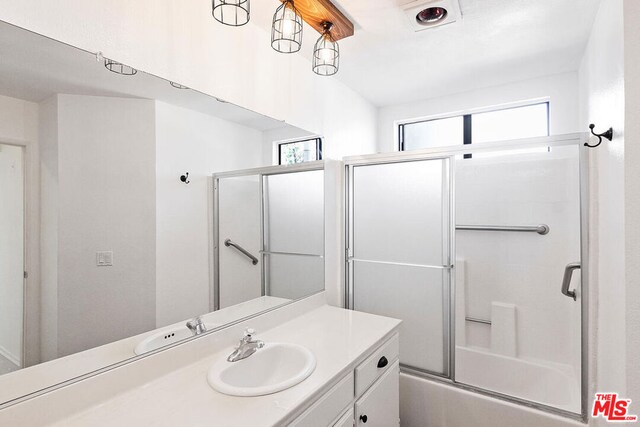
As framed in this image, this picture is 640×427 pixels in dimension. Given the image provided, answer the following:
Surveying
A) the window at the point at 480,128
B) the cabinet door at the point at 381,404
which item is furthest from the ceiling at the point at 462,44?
the cabinet door at the point at 381,404

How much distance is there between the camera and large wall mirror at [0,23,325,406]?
0.88m

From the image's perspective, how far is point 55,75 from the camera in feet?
3.08

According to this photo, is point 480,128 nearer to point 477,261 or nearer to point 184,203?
point 477,261

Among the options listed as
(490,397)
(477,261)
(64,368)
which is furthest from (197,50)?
(490,397)

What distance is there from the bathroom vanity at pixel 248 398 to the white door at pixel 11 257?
0.49ft

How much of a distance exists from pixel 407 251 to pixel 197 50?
5.33 ft

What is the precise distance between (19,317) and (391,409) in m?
1.60

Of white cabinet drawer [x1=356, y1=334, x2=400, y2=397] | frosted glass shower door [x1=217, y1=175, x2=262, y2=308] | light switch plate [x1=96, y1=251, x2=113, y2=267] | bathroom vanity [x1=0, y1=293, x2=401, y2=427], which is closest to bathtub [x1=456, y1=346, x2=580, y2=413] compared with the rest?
white cabinet drawer [x1=356, y1=334, x2=400, y2=397]

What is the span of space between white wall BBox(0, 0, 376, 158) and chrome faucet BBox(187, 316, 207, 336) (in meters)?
0.99

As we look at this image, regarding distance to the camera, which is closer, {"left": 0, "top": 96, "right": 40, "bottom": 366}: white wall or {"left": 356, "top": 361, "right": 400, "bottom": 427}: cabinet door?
{"left": 0, "top": 96, "right": 40, "bottom": 366}: white wall

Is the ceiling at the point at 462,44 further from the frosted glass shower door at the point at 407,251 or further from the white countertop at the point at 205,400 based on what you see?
the white countertop at the point at 205,400

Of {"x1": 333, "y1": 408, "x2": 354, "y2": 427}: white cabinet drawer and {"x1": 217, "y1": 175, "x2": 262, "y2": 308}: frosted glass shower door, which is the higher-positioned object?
{"x1": 217, "y1": 175, "x2": 262, "y2": 308}: frosted glass shower door

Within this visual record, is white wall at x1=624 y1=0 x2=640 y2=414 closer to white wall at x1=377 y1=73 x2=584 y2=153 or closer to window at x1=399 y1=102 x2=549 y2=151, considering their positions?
white wall at x1=377 y1=73 x2=584 y2=153

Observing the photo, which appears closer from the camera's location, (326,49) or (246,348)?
(246,348)
